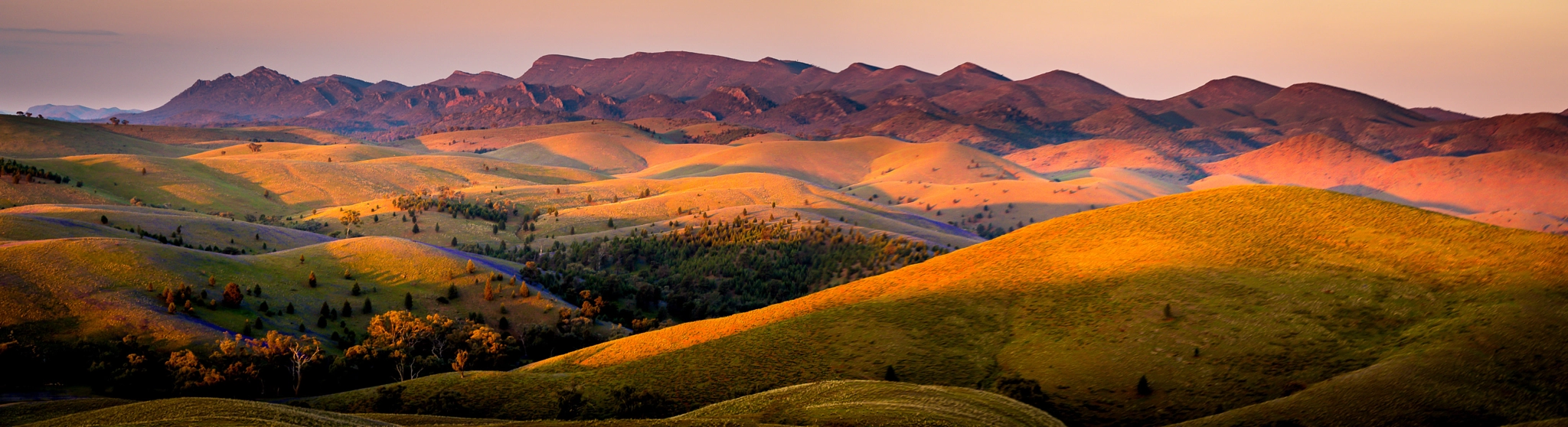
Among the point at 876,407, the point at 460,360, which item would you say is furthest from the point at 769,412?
the point at 460,360

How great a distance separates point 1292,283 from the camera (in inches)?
2132

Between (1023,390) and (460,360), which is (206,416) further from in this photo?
(1023,390)

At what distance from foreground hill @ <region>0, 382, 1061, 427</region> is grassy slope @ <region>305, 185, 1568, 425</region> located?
7011 mm

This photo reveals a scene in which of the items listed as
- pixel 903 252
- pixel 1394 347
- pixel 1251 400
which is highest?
pixel 1394 347

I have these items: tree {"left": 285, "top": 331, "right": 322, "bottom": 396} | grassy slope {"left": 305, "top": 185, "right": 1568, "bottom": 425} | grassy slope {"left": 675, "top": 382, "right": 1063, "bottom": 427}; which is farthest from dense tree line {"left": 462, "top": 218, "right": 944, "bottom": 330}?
grassy slope {"left": 675, "top": 382, "right": 1063, "bottom": 427}

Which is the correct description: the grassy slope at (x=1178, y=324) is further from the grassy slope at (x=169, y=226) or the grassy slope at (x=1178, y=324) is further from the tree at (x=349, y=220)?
the tree at (x=349, y=220)

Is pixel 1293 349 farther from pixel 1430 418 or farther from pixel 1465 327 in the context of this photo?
pixel 1430 418

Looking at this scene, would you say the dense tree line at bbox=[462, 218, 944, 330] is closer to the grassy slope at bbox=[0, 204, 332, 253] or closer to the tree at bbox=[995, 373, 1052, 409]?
the grassy slope at bbox=[0, 204, 332, 253]

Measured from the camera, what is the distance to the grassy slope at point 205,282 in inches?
2842

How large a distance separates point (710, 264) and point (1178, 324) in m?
109

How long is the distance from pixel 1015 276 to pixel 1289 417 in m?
29.0

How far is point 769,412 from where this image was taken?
4112 centimetres

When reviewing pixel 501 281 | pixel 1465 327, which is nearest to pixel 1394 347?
pixel 1465 327

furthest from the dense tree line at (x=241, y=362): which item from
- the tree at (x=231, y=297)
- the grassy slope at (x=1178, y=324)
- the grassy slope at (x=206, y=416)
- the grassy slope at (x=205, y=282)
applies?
the grassy slope at (x=206, y=416)
